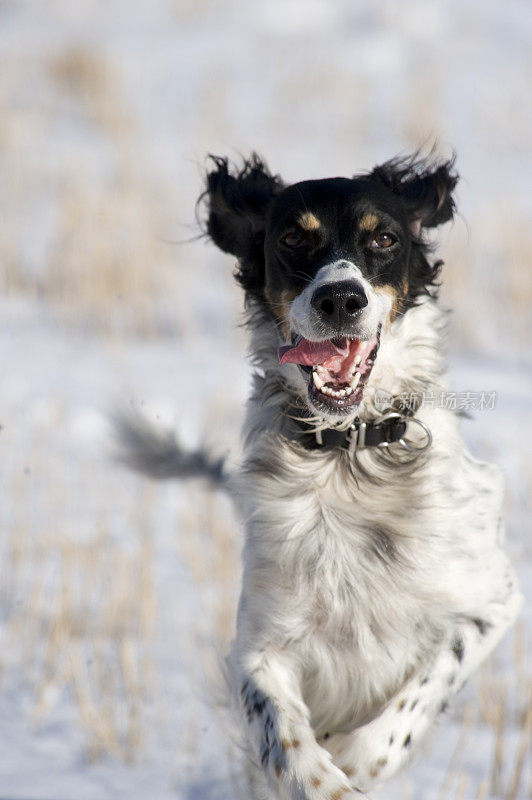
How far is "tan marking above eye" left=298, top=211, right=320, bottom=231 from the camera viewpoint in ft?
9.10

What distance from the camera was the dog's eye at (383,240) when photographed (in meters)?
2.79

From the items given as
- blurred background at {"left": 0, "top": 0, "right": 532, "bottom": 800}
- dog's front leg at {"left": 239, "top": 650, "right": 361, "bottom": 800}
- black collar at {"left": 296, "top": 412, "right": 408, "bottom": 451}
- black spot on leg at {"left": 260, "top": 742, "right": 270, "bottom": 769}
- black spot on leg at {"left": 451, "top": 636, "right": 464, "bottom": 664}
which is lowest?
blurred background at {"left": 0, "top": 0, "right": 532, "bottom": 800}

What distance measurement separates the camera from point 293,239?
9.21ft

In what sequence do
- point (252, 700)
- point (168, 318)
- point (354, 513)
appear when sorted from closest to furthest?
point (252, 700)
point (354, 513)
point (168, 318)

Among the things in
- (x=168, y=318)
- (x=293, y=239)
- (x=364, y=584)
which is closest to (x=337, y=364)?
(x=293, y=239)

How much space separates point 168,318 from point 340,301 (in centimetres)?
573

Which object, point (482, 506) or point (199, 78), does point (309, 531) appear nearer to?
point (482, 506)

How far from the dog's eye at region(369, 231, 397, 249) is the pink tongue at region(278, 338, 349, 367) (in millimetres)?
378

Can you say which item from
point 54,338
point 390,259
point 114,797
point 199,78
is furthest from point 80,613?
point 199,78

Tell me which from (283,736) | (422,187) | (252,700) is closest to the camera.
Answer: (283,736)

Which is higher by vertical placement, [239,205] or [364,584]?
[239,205]

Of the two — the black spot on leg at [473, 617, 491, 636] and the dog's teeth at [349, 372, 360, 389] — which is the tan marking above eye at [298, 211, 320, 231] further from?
the black spot on leg at [473, 617, 491, 636]

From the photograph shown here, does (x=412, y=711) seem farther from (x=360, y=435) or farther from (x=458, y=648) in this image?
(x=360, y=435)

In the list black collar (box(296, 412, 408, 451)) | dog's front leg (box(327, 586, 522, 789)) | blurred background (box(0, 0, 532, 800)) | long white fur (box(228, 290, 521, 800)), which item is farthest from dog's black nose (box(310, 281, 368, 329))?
dog's front leg (box(327, 586, 522, 789))
